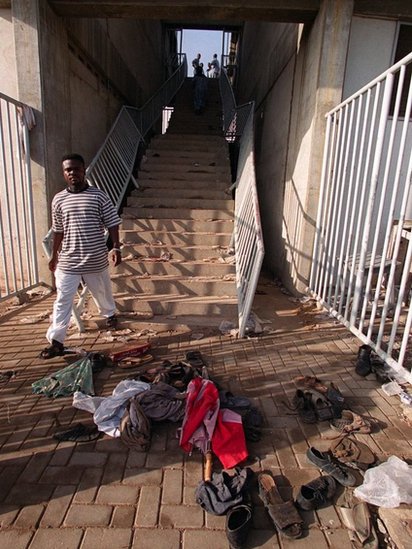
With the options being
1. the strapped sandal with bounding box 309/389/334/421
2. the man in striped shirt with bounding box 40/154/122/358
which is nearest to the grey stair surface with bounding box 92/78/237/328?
the man in striped shirt with bounding box 40/154/122/358

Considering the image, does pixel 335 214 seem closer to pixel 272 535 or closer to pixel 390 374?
pixel 390 374

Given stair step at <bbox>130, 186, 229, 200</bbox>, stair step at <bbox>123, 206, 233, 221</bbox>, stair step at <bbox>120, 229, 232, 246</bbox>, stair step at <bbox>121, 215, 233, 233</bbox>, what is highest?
stair step at <bbox>130, 186, 229, 200</bbox>

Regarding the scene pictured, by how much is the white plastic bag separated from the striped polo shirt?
3021 millimetres

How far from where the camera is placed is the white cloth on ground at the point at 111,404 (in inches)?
99.1

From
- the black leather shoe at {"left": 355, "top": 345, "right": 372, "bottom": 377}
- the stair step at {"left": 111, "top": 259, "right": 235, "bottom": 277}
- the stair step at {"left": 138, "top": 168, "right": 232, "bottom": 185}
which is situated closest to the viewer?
the black leather shoe at {"left": 355, "top": 345, "right": 372, "bottom": 377}

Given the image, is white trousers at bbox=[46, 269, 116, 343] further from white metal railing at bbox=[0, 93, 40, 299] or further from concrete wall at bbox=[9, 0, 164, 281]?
concrete wall at bbox=[9, 0, 164, 281]

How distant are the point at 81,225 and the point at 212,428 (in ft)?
7.74

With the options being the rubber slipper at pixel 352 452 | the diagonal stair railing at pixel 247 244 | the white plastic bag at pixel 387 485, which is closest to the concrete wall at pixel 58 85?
the diagonal stair railing at pixel 247 244

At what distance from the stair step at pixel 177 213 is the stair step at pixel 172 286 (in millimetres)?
1672

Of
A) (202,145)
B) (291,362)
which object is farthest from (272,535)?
(202,145)

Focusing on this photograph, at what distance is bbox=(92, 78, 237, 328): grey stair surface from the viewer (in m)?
4.65

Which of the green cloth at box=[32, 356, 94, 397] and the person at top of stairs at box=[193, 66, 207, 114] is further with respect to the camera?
the person at top of stairs at box=[193, 66, 207, 114]

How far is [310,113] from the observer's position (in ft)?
16.9

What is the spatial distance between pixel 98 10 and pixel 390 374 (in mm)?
6144
